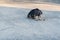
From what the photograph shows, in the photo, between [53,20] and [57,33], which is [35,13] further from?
[57,33]

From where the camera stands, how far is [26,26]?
24.7 feet

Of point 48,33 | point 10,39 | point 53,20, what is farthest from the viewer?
point 53,20

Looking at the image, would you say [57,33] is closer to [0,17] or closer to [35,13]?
[35,13]

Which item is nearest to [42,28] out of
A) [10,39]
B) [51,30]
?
[51,30]

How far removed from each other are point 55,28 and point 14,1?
8.09 m

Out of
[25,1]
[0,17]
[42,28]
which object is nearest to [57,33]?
[42,28]

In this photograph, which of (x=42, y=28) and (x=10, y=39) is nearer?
(x=10, y=39)

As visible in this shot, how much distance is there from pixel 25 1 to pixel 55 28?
7.88 metres

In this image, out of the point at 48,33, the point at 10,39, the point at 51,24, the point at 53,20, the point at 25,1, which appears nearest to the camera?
the point at 10,39

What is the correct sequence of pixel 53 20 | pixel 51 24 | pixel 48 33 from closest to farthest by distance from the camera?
pixel 48 33 → pixel 51 24 → pixel 53 20

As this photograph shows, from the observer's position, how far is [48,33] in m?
6.69

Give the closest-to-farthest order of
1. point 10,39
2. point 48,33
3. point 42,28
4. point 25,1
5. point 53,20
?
point 10,39 < point 48,33 < point 42,28 < point 53,20 < point 25,1

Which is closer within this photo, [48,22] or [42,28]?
[42,28]

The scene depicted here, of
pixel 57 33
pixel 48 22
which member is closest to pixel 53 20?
pixel 48 22
